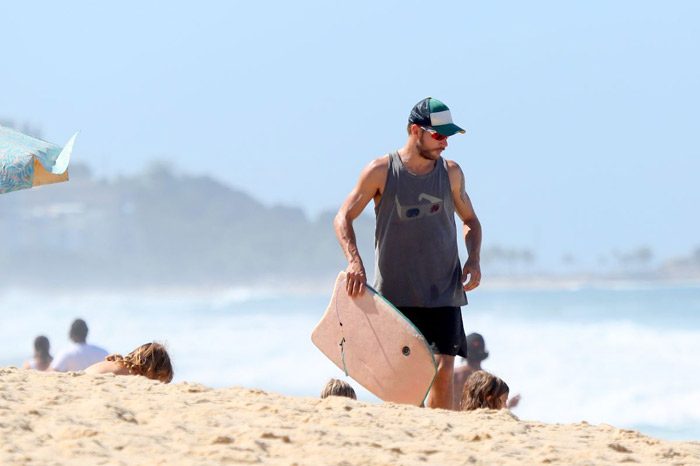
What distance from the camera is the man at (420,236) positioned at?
5.21 metres

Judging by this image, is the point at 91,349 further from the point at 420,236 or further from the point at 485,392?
the point at 485,392

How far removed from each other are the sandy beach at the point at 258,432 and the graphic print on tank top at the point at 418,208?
41.3 inches

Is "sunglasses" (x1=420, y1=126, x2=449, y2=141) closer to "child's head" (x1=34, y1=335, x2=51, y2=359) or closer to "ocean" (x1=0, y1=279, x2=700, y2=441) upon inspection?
"ocean" (x1=0, y1=279, x2=700, y2=441)

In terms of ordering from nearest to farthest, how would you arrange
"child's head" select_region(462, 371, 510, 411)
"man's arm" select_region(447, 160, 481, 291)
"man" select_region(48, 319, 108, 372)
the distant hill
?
"child's head" select_region(462, 371, 510, 411)
"man's arm" select_region(447, 160, 481, 291)
"man" select_region(48, 319, 108, 372)
the distant hill

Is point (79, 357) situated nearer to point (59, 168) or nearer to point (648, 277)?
point (59, 168)

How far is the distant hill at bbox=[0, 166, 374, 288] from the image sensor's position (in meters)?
90.3

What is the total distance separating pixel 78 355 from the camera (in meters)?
7.39

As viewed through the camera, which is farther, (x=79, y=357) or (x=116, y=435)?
(x=79, y=357)

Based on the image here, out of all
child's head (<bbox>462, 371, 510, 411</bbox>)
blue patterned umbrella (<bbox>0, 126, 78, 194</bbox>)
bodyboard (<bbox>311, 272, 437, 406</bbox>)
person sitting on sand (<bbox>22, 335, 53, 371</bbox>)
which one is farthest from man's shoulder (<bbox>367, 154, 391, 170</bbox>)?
person sitting on sand (<bbox>22, 335, 53, 371</bbox>)

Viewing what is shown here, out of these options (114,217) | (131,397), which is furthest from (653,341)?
(114,217)

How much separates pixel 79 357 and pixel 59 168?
1656mm

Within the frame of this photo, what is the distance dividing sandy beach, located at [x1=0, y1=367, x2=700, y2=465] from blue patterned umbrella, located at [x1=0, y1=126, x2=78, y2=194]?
1757 mm

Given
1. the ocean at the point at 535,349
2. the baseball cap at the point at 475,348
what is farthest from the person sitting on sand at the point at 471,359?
the ocean at the point at 535,349

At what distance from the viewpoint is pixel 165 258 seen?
307ft
